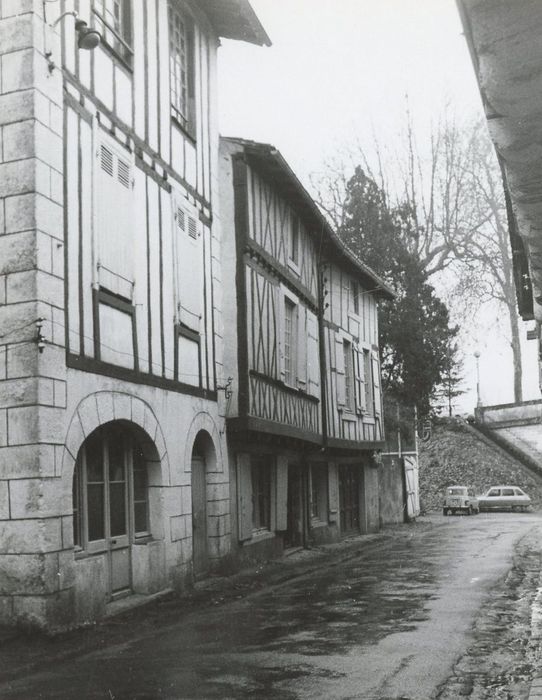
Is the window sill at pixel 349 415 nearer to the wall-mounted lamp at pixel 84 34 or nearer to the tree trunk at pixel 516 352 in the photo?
the wall-mounted lamp at pixel 84 34

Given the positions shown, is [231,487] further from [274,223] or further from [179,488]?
[274,223]

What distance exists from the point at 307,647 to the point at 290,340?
9.69 metres

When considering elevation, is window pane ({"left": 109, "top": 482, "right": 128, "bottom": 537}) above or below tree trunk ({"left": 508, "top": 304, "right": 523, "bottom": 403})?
below

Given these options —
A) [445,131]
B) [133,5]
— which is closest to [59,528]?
[133,5]

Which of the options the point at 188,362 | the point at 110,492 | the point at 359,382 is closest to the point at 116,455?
the point at 110,492

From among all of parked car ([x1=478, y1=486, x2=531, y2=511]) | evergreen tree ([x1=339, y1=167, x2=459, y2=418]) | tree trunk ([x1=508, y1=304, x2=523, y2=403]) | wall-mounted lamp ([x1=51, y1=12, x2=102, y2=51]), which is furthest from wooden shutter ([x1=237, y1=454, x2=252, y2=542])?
tree trunk ([x1=508, y1=304, x2=523, y2=403])

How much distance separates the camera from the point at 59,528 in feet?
26.5

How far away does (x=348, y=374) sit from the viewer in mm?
21359

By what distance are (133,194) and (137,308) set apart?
1.37 meters

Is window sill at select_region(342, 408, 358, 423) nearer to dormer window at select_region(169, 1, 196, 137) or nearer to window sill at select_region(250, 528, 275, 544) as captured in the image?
window sill at select_region(250, 528, 275, 544)

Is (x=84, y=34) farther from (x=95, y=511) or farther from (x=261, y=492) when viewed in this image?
(x=261, y=492)

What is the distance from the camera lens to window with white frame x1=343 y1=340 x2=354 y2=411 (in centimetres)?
2108

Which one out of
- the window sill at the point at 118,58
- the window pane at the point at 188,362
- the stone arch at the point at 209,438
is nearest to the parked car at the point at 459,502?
the stone arch at the point at 209,438

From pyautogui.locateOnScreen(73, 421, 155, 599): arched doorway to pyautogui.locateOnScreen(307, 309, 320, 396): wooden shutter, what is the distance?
735cm
